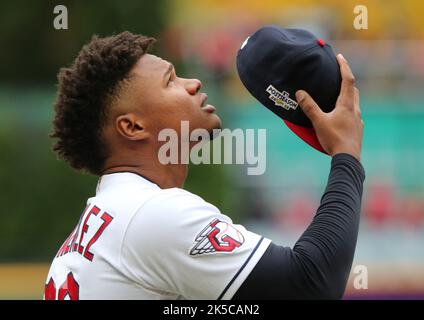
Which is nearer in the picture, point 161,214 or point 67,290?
point 161,214

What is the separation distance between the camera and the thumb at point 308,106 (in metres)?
2.46

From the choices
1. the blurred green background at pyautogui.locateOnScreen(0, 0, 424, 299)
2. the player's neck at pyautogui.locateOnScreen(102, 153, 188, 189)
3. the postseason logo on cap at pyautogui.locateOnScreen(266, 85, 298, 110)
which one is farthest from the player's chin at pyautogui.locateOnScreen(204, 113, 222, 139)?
the blurred green background at pyautogui.locateOnScreen(0, 0, 424, 299)

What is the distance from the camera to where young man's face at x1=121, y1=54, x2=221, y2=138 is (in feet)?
8.75

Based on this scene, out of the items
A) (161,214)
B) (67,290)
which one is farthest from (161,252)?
(67,290)

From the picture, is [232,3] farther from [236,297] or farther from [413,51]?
[236,297]

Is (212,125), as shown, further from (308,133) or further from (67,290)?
(67,290)

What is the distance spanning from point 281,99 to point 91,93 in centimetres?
63

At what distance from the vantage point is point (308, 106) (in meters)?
2.46

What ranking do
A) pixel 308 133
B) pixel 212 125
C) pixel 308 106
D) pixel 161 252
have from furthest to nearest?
pixel 212 125
pixel 308 133
pixel 308 106
pixel 161 252

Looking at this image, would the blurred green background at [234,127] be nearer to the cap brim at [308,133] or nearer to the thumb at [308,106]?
the cap brim at [308,133]

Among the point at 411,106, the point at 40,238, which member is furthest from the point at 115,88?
the point at 411,106

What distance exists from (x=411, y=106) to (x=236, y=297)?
8.67 metres

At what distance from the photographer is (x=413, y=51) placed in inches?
442

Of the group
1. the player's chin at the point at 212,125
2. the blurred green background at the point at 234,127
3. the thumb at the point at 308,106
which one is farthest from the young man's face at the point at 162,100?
the blurred green background at the point at 234,127
